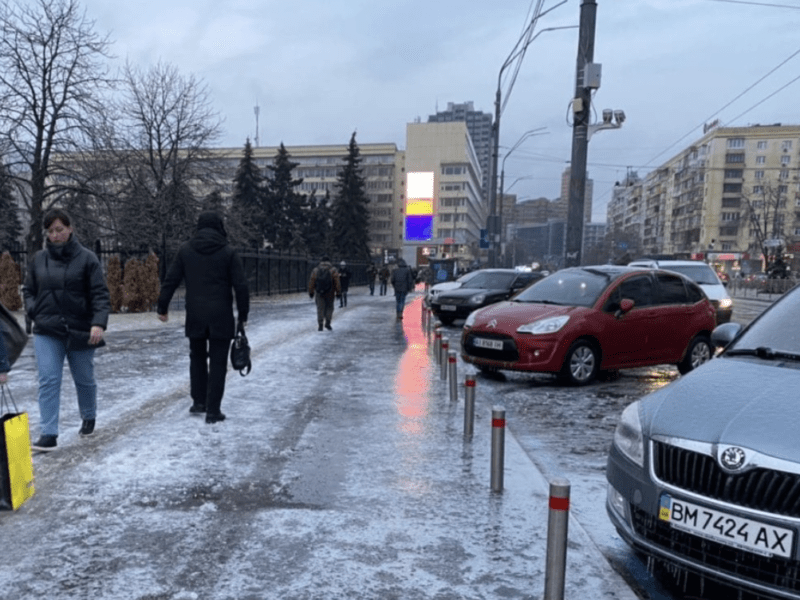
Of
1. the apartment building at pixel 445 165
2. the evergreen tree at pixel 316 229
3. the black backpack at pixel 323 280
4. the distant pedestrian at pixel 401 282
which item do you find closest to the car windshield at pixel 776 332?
the black backpack at pixel 323 280

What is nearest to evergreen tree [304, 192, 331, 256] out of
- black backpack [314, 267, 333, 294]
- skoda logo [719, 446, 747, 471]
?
black backpack [314, 267, 333, 294]

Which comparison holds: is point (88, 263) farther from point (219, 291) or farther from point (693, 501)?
point (693, 501)

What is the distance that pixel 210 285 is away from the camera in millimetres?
5715

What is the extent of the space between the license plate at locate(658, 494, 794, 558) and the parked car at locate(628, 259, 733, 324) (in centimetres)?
1063

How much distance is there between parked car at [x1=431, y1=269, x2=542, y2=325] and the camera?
628 inches

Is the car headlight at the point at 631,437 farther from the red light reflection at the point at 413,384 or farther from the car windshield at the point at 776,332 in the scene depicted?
the red light reflection at the point at 413,384

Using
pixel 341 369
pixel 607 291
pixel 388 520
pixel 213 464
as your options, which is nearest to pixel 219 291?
pixel 213 464

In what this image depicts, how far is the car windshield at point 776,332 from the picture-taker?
12.1ft

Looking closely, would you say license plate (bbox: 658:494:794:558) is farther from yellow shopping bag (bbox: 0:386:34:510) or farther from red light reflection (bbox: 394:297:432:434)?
yellow shopping bag (bbox: 0:386:34:510)

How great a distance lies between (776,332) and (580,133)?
9298 millimetres

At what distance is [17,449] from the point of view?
147 inches

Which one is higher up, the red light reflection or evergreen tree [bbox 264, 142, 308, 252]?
evergreen tree [bbox 264, 142, 308, 252]

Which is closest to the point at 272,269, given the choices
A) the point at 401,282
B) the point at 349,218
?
the point at 401,282

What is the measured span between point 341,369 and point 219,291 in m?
3.92
